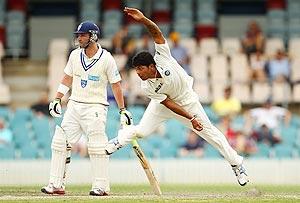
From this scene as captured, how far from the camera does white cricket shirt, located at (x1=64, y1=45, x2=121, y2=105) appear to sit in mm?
14555

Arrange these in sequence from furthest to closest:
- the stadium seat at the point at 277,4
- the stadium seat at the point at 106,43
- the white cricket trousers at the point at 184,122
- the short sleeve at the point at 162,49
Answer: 1. the stadium seat at the point at 277,4
2. the stadium seat at the point at 106,43
3. the white cricket trousers at the point at 184,122
4. the short sleeve at the point at 162,49

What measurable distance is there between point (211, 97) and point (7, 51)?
18.3 feet

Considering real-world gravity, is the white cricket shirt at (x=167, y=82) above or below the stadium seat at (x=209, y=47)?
above

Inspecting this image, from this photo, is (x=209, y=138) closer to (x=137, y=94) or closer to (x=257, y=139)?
(x=257, y=139)

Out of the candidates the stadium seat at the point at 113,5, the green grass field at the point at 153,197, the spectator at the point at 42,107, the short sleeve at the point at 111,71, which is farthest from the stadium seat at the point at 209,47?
the short sleeve at the point at 111,71

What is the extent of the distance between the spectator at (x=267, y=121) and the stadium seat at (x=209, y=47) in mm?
3057

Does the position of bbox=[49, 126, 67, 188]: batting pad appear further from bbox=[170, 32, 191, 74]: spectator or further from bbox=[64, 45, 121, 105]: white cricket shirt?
bbox=[170, 32, 191, 74]: spectator

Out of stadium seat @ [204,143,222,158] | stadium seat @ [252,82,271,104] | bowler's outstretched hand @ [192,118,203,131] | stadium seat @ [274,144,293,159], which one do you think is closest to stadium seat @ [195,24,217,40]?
stadium seat @ [252,82,271,104]

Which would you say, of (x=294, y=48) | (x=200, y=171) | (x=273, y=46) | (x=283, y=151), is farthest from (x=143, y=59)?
(x=294, y=48)

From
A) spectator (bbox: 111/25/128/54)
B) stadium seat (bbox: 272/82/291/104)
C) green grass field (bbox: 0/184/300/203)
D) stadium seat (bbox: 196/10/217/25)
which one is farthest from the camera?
stadium seat (bbox: 196/10/217/25)

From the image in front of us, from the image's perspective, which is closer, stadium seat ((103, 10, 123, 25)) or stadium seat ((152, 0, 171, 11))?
stadium seat ((103, 10, 123, 25))

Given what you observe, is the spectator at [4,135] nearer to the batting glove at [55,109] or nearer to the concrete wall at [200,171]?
the concrete wall at [200,171]

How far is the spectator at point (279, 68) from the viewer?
23.7 meters

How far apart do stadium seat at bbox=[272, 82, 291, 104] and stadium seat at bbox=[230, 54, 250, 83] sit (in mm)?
741
